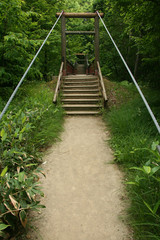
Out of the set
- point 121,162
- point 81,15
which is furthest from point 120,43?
point 121,162

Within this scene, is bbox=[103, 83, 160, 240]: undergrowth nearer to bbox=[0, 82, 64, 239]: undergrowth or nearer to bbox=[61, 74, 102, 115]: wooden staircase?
bbox=[61, 74, 102, 115]: wooden staircase

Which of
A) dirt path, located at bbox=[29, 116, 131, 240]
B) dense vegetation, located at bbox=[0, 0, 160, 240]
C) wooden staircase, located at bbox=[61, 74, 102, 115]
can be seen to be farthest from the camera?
wooden staircase, located at bbox=[61, 74, 102, 115]

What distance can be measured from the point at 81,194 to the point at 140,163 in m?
1.05

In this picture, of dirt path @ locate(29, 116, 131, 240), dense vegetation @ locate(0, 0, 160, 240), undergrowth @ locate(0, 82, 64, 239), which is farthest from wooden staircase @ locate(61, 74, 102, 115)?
undergrowth @ locate(0, 82, 64, 239)

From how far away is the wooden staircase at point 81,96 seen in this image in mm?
6289

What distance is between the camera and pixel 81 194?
8.13 feet

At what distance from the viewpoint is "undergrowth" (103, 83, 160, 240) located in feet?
5.77

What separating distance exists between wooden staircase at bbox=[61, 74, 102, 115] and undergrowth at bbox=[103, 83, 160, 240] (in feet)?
2.15

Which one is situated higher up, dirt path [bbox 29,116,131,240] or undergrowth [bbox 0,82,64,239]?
undergrowth [bbox 0,82,64,239]

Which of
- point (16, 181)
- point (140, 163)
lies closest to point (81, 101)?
point (140, 163)

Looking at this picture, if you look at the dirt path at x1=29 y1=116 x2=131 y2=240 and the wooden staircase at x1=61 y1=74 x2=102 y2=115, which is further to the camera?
the wooden staircase at x1=61 y1=74 x2=102 y2=115

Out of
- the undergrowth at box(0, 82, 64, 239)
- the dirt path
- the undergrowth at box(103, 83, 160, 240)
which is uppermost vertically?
the undergrowth at box(0, 82, 64, 239)

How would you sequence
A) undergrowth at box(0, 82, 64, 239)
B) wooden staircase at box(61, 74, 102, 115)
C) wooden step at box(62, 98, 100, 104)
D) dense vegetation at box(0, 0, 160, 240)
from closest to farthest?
undergrowth at box(0, 82, 64, 239)
dense vegetation at box(0, 0, 160, 240)
wooden staircase at box(61, 74, 102, 115)
wooden step at box(62, 98, 100, 104)

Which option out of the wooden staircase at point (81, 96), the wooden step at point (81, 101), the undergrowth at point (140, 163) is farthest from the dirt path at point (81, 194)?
the wooden step at point (81, 101)
